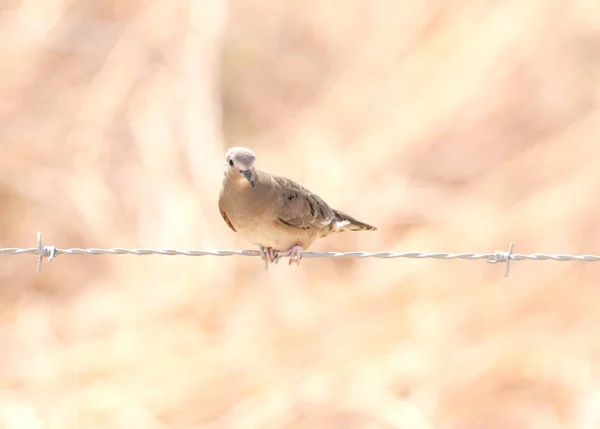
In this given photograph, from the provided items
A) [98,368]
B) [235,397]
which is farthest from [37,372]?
[235,397]

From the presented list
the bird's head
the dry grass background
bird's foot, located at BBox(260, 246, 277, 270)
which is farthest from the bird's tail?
the dry grass background

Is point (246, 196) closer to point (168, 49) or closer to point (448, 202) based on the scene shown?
point (448, 202)

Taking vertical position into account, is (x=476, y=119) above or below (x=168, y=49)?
below

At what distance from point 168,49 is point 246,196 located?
7.35 m

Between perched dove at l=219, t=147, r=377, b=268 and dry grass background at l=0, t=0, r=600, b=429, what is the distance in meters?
2.50

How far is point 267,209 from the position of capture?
530 centimetres

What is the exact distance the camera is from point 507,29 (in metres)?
12.2

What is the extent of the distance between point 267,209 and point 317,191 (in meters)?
5.50

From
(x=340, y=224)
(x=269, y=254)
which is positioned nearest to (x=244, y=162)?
(x=269, y=254)

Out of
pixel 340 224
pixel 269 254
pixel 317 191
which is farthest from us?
pixel 317 191

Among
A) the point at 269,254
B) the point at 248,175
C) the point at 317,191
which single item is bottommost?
the point at 269,254

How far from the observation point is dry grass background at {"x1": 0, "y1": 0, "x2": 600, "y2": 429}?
8141 millimetres

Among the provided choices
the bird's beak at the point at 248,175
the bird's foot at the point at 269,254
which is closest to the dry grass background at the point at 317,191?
the bird's foot at the point at 269,254

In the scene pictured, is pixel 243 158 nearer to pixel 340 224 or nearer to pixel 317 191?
pixel 340 224
